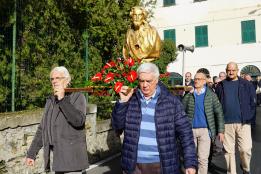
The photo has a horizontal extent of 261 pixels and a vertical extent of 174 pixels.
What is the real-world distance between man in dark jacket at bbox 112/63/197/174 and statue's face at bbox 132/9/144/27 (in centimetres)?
267

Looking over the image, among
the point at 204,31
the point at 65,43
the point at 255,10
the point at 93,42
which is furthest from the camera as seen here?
the point at 204,31

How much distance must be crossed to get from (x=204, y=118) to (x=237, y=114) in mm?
642

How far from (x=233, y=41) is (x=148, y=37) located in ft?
76.7

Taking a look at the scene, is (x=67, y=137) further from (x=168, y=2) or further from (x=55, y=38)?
(x=168, y=2)

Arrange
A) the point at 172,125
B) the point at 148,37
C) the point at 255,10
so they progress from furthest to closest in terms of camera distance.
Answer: the point at 255,10 < the point at 148,37 < the point at 172,125

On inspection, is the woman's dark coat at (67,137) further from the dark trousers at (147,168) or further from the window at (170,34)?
the window at (170,34)

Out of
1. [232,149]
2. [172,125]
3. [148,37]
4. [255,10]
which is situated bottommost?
[232,149]

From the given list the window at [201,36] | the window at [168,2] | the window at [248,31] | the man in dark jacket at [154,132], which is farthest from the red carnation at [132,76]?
the window at [168,2]

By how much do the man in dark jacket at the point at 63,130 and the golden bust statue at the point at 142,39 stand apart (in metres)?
2.38

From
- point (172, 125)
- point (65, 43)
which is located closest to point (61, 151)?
point (172, 125)

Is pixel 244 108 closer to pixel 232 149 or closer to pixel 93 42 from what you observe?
pixel 232 149

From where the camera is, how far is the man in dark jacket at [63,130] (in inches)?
160

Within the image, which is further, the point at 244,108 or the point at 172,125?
the point at 244,108

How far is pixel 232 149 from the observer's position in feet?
21.7
